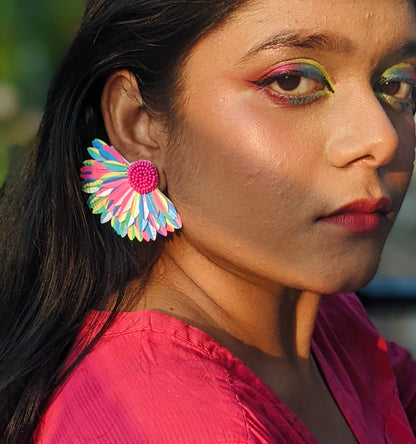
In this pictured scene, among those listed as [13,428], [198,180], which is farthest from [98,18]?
[13,428]

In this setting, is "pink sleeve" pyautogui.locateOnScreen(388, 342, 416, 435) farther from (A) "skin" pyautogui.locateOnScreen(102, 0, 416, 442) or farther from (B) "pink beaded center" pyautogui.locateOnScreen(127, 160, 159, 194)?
(B) "pink beaded center" pyautogui.locateOnScreen(127, 160, 159, 194)

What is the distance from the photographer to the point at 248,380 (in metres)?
1.36

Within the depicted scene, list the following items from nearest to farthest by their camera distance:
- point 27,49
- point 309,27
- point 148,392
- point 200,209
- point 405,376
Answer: point 148,392, point 309,27, point 200,209, point 405,376, point 27,49

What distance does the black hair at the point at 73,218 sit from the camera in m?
1.42

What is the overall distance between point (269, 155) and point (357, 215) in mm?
A: 202

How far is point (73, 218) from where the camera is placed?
1.57 metres

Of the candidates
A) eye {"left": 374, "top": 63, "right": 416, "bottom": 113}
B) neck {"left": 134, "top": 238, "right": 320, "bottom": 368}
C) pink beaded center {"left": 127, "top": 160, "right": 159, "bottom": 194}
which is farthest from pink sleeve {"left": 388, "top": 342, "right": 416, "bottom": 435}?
pink beaded center {"left": 127, "top": 160, "right": 159, "bottom": 194}

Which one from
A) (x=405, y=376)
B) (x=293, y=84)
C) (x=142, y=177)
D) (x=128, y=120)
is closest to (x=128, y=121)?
(x=128, y=120)

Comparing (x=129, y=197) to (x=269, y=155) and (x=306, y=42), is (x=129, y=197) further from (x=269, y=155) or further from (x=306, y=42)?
(x=306, y=42)

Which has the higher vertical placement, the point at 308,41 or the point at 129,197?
the point at 308,41

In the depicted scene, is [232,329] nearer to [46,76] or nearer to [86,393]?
[86,393]

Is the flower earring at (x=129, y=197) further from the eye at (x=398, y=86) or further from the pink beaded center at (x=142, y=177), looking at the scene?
the eye at (x=398, y=86)

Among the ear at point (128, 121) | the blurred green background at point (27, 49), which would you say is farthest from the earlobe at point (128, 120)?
the blurred green background at point (27, 49)

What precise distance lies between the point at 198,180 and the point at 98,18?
389 mm
